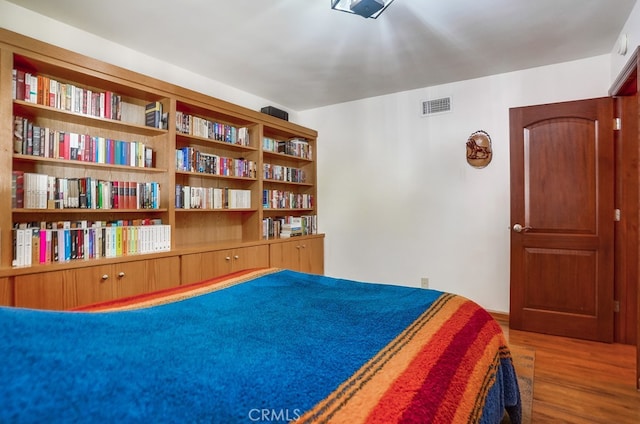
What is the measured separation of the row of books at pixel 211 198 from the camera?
2762mm

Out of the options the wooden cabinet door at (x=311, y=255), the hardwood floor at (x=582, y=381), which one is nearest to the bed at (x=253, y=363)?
the hardwood floor at (x=582, y=381)

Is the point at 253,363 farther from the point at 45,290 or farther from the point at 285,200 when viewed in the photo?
the point at 285,200

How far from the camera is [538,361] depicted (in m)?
2.32

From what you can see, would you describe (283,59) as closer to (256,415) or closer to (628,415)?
(256,415)

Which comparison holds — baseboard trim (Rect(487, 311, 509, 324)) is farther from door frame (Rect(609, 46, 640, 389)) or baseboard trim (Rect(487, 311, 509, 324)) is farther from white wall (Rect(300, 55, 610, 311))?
door frame (Rect(609, 46, 640, 389))

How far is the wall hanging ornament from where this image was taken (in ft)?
10.4

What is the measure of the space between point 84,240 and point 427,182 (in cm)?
305

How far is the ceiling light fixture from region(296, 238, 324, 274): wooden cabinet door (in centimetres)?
245

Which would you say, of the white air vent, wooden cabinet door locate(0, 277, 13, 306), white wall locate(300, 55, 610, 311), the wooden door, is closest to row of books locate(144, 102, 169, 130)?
wooden cabinet door locate(0, 277, 13, 306)

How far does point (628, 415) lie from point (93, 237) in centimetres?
328

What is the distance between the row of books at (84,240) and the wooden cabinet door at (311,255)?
1.60 m

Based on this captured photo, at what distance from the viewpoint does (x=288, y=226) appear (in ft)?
12.2

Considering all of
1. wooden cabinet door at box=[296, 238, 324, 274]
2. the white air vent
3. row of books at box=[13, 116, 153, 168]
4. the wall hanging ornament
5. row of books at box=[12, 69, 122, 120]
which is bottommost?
wooden cabinet door at box=[296, 238, 324, 274]

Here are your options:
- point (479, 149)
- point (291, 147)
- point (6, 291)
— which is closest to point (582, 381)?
point (479, 149)
